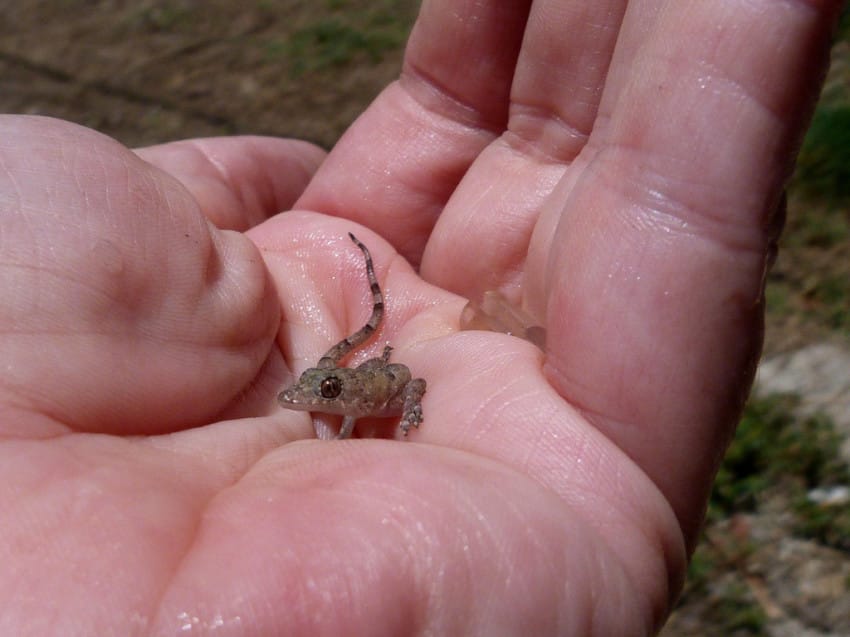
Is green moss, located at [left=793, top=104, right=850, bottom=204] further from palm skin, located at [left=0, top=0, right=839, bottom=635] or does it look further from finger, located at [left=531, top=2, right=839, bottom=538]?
finger, located at [left=531, top=2, right=839, bottom=538]

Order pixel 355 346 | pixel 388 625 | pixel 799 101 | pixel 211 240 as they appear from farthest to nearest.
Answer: pixel 355 346 → pixel 211 240 → pixel 799 101 → pixel 388 625

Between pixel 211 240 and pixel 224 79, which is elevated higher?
pixel 211 240

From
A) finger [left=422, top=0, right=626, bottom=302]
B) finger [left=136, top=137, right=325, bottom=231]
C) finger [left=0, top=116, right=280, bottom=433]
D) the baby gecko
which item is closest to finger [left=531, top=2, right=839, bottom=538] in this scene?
the baby gecko

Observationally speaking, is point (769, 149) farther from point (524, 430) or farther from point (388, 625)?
point (388, 625)

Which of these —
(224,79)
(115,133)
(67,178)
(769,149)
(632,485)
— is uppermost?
(769,149)

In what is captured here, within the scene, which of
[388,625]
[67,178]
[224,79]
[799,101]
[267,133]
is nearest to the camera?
[388,625]

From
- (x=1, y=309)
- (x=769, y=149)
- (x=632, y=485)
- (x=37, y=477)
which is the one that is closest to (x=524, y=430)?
(x=632, y=485)
